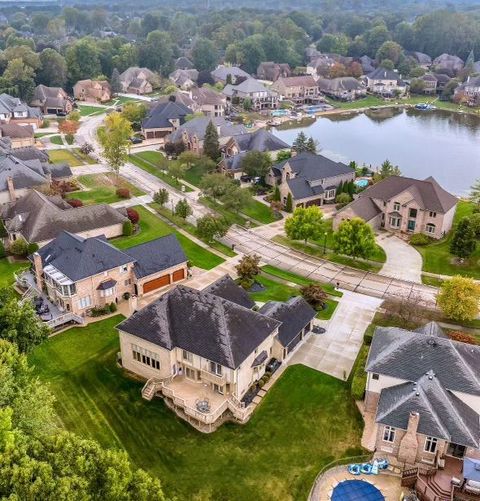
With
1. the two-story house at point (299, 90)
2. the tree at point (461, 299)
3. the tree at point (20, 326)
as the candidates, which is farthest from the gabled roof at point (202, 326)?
the two-story house at point (299, 90)

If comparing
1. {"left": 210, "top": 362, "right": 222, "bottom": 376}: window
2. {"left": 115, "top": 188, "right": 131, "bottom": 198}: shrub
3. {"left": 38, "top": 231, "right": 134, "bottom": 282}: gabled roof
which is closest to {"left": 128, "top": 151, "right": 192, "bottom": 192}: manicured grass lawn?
{"left": 115, "top": 188, "right": 131, "bottom": 198}: shrub

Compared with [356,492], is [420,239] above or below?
above

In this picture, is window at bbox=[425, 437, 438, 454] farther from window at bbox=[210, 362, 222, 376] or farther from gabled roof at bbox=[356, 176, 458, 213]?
gabled roof at bbox=[356, 176, 458, 213]

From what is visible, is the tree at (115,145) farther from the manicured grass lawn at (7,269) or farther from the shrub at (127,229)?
the manicured grass lawn at (7,269)

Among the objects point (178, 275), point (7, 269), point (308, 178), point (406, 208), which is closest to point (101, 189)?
point (7, 269)

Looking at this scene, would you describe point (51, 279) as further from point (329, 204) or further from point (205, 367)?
point (329, 204)

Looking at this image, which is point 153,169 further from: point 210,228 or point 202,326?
point 202,326
